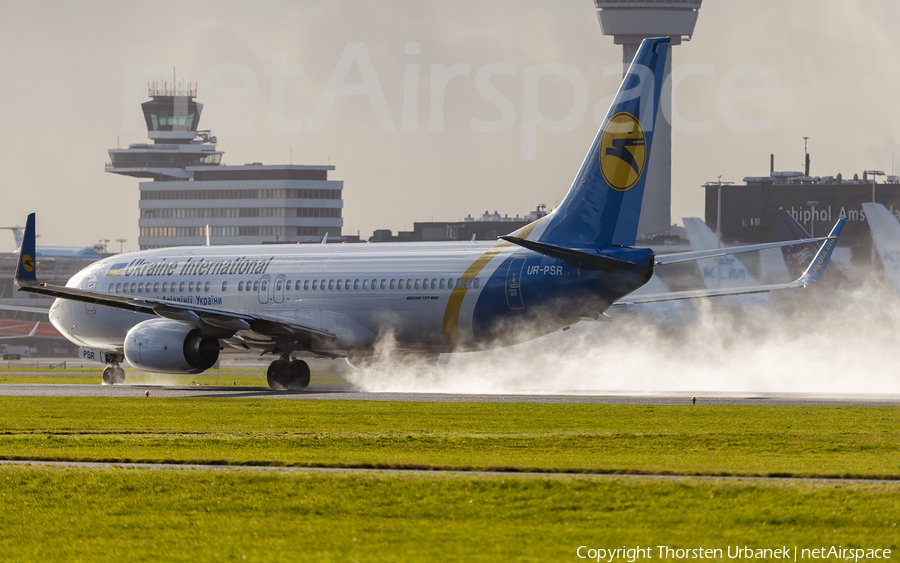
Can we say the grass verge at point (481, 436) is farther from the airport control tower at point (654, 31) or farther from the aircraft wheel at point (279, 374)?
the airport control tower at point (654, 31)

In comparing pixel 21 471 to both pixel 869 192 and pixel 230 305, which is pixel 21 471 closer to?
pixel 230 305

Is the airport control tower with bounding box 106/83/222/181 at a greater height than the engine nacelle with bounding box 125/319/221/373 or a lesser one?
greater

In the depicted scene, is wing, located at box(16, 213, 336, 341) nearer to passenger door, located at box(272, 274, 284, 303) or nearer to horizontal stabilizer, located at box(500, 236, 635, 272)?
passenger door, located at box(272, 274, 284, 303)


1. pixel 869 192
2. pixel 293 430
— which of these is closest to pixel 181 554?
pixel 293 430

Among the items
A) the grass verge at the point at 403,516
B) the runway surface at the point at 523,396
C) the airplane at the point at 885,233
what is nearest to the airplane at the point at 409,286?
the runway surface at the point at 523,396

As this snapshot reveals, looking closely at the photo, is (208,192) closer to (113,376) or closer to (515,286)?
(113,376)

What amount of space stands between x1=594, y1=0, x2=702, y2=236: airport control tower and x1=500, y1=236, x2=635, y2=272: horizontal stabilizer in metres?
142

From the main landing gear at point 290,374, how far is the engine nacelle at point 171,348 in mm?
2405

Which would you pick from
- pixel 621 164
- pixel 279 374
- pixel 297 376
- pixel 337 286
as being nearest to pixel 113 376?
pixel 279 374

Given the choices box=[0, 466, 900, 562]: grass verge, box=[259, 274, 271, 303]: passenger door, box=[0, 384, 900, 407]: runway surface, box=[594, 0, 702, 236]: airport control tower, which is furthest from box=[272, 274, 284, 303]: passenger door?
box=[594, 0, 702, 236]: airport control tower

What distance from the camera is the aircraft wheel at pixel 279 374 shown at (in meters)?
37.7

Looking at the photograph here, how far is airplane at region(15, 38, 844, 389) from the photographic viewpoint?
32.0 m

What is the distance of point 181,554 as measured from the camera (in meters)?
11.6

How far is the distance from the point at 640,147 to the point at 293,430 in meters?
14.5
